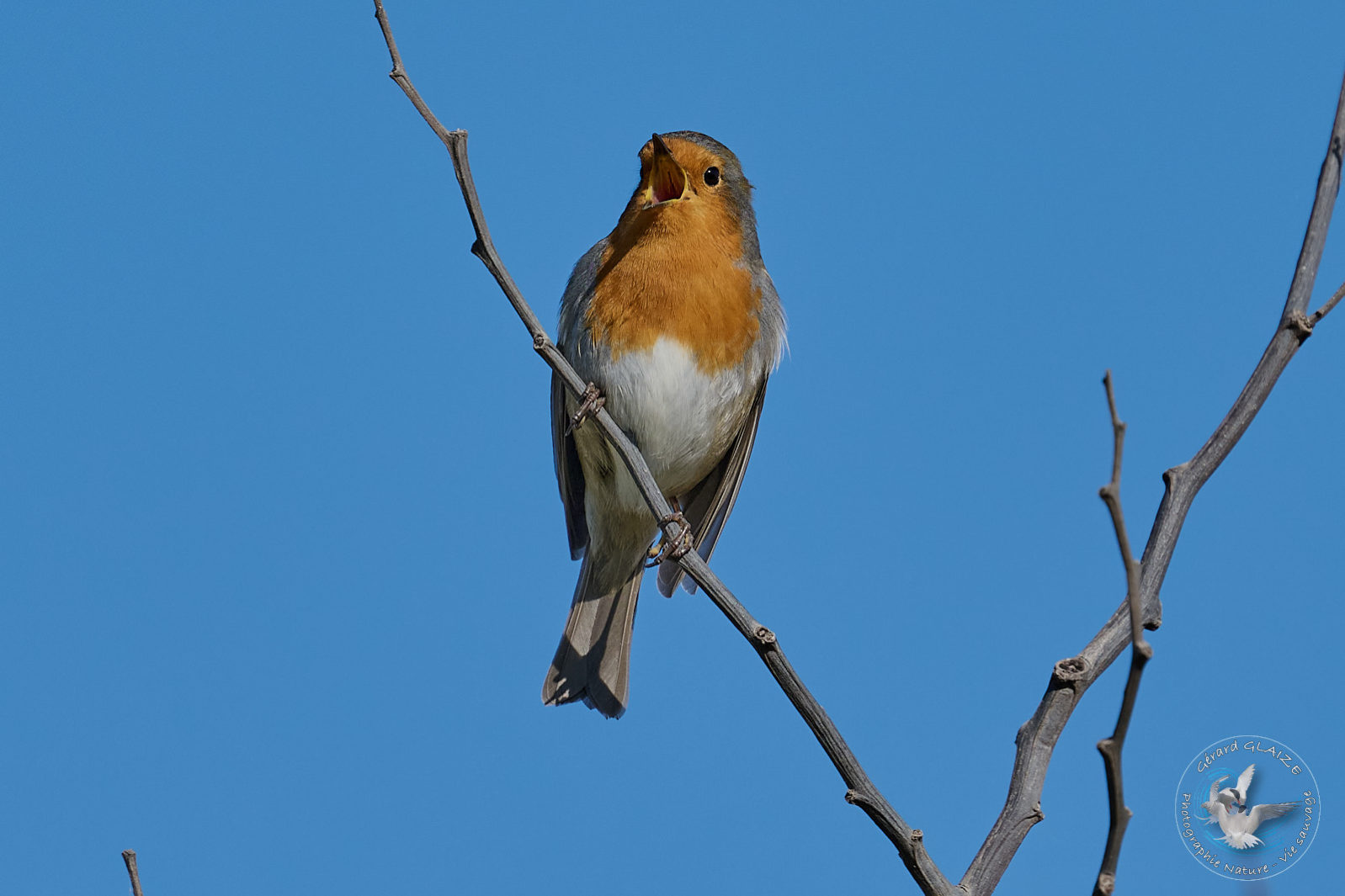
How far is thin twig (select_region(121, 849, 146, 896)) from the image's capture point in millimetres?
2408

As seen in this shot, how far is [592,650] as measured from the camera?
6.58 meters

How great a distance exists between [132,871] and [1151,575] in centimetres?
219

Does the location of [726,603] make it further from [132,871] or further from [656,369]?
[656,369]

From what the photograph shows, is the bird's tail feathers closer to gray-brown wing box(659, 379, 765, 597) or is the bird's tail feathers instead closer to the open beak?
gray-brown wing box(659, 379, 765, 597)

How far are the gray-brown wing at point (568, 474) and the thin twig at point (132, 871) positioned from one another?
13.3ft

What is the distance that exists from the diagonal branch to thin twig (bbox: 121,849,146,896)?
1719 mm

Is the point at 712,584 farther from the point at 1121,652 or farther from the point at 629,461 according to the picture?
the point at 1121,652

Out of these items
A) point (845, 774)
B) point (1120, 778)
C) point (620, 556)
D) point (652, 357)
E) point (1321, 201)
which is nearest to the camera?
point (1120, 778)

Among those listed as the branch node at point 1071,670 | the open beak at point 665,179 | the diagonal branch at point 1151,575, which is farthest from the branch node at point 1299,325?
the open beak at point 665,179

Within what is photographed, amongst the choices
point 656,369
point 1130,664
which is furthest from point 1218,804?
point 656,369

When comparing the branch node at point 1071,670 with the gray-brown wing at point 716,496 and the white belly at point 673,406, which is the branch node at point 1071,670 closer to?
the white belly at point 673,406

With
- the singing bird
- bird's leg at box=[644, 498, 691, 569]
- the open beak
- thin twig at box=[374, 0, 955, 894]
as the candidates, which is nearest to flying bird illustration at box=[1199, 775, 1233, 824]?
thin twig at box=[374, 0, 955, 894]

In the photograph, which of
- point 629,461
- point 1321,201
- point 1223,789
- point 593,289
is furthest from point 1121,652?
point 593,289

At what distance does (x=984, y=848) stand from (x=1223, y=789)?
0.56 m
